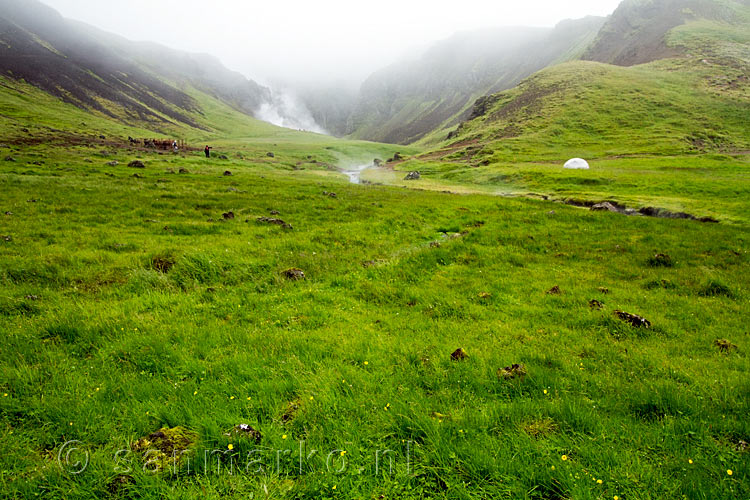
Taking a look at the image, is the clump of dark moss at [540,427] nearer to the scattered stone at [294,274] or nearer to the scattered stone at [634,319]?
the scattered stone at [634,319]

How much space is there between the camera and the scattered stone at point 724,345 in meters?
7.60

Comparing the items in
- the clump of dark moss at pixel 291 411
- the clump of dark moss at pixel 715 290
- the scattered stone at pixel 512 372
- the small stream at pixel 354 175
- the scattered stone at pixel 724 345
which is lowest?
the clump of dark moss at pixel 291 411

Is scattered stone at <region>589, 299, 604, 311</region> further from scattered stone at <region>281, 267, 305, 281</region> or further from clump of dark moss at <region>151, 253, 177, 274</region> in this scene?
clump of dark moss at <region>151, 253, 177, 274</region>

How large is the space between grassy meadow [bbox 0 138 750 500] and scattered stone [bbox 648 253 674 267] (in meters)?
0.10

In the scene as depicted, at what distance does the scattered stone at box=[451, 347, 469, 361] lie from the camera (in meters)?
6.69

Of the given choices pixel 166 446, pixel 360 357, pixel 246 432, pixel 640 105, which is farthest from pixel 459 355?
pixel 640 105

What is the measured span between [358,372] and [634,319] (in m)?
7.93

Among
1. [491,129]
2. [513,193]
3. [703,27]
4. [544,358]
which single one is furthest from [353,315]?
[703,27]

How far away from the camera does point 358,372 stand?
6074 millimetres

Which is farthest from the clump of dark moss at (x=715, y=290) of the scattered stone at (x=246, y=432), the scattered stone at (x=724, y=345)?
the scattered stone at (x=246, y=432)

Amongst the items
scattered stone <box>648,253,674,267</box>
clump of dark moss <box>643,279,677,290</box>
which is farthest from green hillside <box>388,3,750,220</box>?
clump of dark moss <box>643,279,677,290</box>

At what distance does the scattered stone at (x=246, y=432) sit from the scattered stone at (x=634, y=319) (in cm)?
954

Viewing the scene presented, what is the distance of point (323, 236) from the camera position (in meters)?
17.0

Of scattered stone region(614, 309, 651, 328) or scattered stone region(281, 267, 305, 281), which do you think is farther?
scattered stone region(281, 267, 305, 281)
